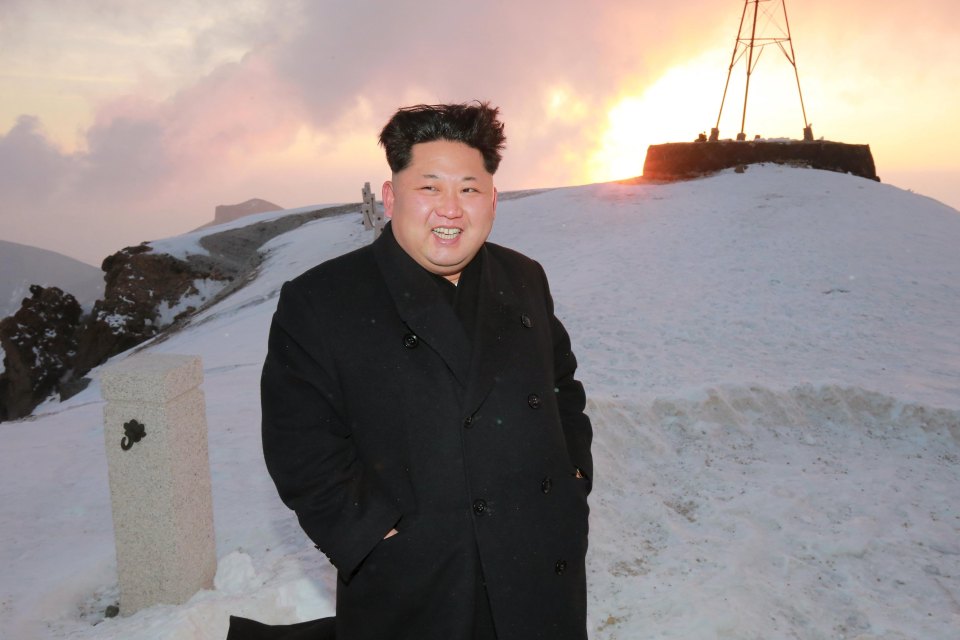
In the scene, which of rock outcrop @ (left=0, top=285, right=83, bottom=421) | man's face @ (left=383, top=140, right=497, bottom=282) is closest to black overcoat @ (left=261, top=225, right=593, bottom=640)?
man's face @ (left=383, top=140, right=497, bottom=282)

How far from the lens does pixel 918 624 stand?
4590 millimetres

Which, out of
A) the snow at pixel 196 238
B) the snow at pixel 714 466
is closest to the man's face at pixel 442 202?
the snow at pixel 714 466

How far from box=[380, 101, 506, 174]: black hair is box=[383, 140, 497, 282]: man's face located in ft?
0.09

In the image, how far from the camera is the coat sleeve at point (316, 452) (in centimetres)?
244

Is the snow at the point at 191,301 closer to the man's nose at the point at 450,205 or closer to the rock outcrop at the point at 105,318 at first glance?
the rock outcrop at the point at 105,318

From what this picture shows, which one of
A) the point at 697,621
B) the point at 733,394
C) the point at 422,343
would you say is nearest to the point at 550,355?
the point at 422,343

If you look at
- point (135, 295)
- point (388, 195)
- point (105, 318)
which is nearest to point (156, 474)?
point (388, 195)

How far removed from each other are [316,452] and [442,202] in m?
0.96

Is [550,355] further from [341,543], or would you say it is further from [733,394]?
[733,394]

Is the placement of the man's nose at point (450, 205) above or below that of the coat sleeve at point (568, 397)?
above

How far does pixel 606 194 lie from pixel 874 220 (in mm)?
6908

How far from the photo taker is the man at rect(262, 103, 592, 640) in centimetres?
245

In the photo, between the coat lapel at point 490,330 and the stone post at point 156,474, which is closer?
the coat lapel at point 490,330

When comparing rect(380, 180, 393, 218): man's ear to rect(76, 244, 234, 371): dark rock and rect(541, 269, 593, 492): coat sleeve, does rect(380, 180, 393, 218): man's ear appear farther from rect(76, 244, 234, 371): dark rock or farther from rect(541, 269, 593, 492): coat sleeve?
rect(76, 244, 234, 371): dark rock
